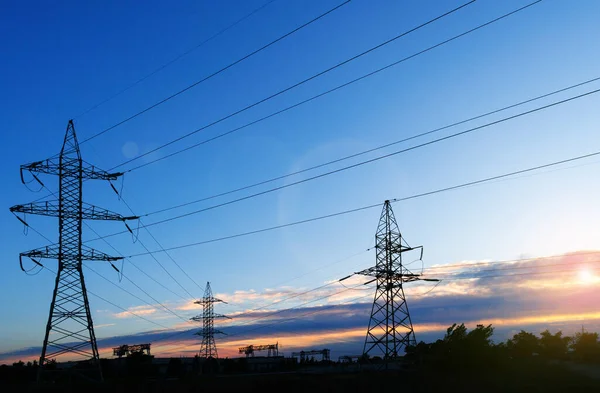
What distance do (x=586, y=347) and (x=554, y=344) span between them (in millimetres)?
Answer: 7622

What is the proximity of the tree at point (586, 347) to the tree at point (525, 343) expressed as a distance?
6.16 m

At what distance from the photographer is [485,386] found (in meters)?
51.5

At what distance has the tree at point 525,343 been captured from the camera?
94.2 meters

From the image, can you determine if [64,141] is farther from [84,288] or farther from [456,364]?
[456,364]

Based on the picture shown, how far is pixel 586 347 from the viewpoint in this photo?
95688mm

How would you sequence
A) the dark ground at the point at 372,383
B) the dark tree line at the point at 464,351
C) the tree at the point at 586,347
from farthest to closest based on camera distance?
the tree at the point at 586,347 → the dark tree line at the point at 464,351 → the dark ground at the point at 372,383

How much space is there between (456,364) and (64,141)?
160 ft

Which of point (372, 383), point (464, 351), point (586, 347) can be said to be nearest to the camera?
point (372, 383)

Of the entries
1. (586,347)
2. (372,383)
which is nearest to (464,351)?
(372,383)

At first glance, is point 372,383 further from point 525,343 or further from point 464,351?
point 525,343

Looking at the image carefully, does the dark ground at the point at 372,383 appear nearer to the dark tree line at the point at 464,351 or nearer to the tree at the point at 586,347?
the dark tree line at the point at 464,351

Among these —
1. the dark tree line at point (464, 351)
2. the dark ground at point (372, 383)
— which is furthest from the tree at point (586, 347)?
the dark ground at point (372, 383)

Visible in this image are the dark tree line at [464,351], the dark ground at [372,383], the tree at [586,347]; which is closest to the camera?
the dark ground at [372,383]

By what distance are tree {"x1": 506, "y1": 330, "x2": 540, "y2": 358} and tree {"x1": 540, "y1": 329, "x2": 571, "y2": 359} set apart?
1169 millimetres
